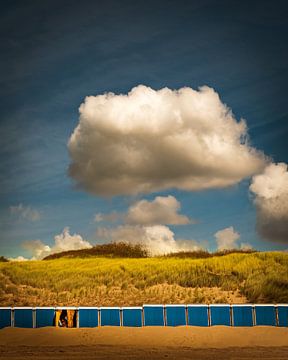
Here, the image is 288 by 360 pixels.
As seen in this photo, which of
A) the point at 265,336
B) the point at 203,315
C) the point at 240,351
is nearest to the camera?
the point at 240,351

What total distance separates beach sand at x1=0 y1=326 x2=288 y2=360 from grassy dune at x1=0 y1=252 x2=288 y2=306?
10.7 m

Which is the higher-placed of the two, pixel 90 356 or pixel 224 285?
pixel 224 285

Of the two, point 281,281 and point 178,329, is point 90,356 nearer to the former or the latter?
point 178,329

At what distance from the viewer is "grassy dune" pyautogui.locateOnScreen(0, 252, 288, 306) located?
42.4 m

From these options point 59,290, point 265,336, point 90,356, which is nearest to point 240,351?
point 265,336

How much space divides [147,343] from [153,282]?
17.0 m

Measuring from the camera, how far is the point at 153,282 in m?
45.9

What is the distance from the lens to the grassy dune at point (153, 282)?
42.4 m

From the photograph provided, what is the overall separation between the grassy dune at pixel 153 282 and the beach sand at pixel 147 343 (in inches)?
421

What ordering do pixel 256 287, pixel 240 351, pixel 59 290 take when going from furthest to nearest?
pixel 59 290 → pixel 256 287 → pixel 240 351

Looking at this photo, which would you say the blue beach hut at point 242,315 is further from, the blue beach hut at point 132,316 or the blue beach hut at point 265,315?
the blue beach hut at point 132,316

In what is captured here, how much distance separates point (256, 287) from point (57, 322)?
1760cm

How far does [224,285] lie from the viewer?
145 ft

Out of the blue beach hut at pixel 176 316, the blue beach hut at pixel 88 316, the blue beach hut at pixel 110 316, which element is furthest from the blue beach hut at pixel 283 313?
the blue beach hut at pixel 88 316
